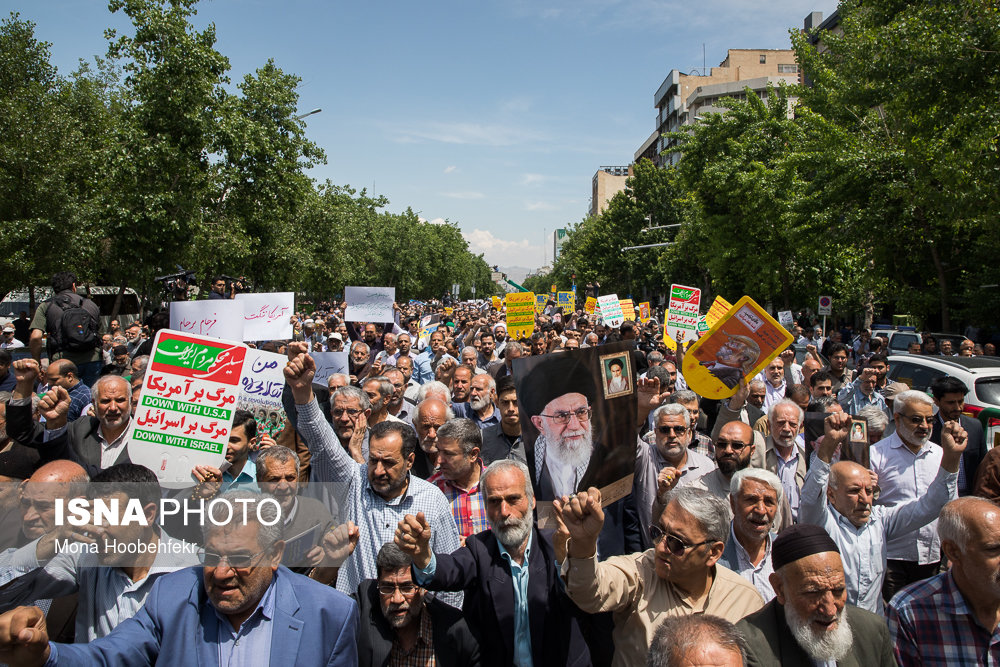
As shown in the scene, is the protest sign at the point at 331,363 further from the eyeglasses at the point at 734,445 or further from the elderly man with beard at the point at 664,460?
the eyeglasses at the point at 734,445

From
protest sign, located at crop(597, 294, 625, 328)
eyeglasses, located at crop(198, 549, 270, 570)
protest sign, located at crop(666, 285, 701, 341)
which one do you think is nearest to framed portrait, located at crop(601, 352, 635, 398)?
eyeglasses, located at crop(198, 549, 270, 570)

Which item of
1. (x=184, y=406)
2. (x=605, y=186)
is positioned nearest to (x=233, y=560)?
(x=184, y=406)

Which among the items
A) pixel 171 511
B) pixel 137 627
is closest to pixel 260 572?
pixel 137 627

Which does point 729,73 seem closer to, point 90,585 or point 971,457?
point 971,457

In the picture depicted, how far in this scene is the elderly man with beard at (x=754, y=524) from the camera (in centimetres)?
335

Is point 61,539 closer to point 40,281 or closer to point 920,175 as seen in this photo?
point 920,175

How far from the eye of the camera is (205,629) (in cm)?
249

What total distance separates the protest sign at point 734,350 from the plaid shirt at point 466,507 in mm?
2442

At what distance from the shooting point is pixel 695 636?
212 centimetres

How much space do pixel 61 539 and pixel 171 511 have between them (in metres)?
0.41

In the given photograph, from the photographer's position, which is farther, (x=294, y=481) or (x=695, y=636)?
(x=294, y=481)

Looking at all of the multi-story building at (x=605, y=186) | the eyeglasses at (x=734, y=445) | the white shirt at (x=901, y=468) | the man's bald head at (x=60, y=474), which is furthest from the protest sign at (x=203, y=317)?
the multi-story building at (x=605, y=186)

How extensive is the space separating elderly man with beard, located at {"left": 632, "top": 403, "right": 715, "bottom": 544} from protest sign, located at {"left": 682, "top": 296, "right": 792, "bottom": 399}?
3.99ft

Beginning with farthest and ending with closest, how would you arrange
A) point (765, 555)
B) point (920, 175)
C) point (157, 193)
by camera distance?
point (157, 193)
point (920, 175)
point (765, 555)
